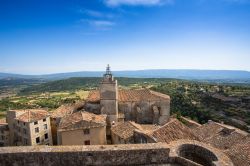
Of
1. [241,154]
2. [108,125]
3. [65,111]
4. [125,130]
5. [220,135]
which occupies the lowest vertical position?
[220,135]

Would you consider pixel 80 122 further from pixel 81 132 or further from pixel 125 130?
pixel 125 130

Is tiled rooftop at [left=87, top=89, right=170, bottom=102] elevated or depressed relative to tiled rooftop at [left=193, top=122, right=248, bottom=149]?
elevated

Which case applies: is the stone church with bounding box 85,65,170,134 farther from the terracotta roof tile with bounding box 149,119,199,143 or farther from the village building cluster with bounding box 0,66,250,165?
the terracotta roof tile with bounding box 149,119,199,143

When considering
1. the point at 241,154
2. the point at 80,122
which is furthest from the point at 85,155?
the point at 241,154

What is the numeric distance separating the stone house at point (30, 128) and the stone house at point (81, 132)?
9.00 meters

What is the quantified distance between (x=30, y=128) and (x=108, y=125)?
1147 centimetres

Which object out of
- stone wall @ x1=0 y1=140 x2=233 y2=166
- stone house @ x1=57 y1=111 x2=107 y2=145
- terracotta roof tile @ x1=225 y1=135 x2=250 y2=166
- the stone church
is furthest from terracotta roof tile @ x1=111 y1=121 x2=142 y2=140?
stone wall @ x1=0 y1=140 x2=233 y2=166

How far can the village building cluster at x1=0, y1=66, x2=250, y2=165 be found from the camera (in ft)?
73.1

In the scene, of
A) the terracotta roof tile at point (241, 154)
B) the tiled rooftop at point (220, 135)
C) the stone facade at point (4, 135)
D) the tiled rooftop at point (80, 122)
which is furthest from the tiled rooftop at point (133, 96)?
the stone facade at point (4, 135)

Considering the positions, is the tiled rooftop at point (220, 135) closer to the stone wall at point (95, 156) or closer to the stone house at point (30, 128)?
the stone wall at point (95, 156)

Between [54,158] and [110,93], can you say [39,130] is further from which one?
[54,158]

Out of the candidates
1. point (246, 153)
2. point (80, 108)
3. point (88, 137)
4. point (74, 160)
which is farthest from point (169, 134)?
point (80, 108)

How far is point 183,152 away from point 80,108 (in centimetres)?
2336

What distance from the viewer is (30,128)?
99.0 ft
